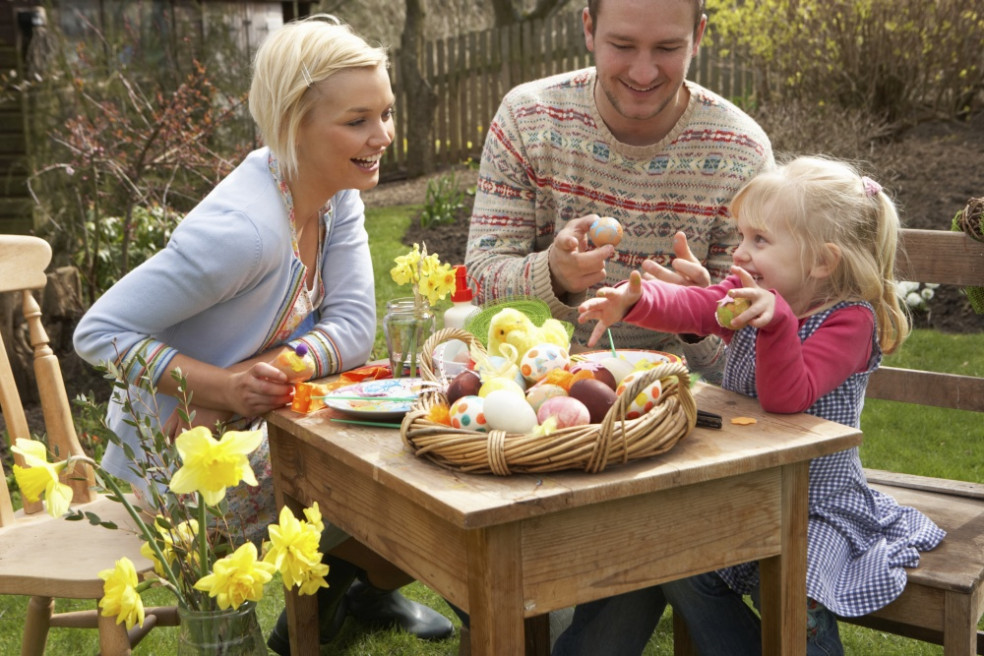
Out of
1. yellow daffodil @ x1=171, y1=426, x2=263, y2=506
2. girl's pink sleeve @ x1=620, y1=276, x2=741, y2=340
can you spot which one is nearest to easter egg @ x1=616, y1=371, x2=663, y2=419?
girl's pink sleeve @ x1=620, y1=276, x2=741, y2=340

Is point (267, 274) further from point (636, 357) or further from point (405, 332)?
point (636, 357)

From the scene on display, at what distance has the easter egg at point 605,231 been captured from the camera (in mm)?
2316

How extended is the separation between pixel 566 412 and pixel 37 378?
5.07 feet

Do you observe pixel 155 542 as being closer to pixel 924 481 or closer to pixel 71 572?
pixel 71 572

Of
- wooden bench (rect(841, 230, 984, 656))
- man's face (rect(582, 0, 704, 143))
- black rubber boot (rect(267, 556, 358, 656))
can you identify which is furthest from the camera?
black rubber boot (rect(267, 556, 358, 656))

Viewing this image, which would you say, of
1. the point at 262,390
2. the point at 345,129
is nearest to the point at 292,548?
the point at 262,390

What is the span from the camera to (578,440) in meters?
1.65

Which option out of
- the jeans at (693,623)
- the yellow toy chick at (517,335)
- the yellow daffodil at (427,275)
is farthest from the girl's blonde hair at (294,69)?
the jeans at (693,623)

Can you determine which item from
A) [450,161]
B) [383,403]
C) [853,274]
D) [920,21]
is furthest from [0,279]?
[450,161]

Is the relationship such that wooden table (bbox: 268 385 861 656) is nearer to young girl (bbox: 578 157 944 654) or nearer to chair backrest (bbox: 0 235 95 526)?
young girl (bbox: 578 157 944 654)

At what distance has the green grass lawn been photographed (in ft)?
10.4

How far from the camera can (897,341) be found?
2236mm

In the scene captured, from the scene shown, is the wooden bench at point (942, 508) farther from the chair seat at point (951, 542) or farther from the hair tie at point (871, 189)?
the hair tie at point (871, 189)

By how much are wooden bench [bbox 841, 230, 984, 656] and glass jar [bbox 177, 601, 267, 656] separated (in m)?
1.14
